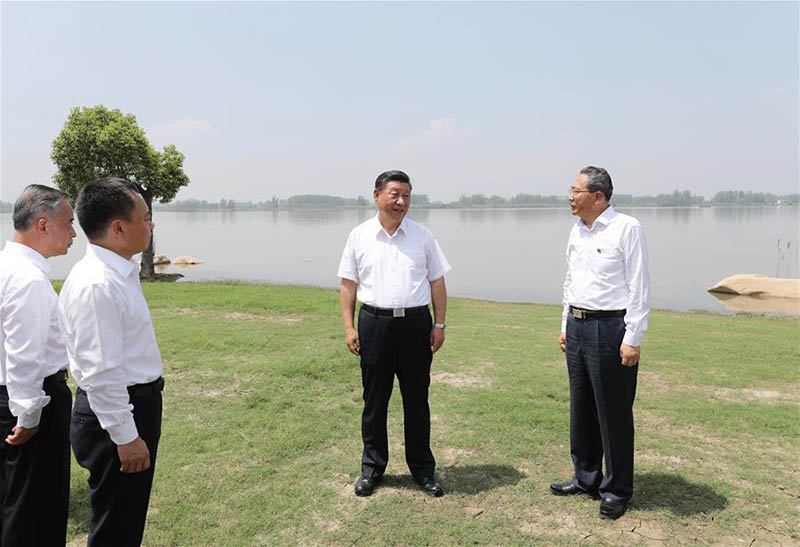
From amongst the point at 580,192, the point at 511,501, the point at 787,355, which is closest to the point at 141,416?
the point at 511,501

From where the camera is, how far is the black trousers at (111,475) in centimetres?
221

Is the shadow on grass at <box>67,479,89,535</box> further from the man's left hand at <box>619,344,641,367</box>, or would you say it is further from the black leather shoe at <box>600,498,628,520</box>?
the man's left hand at <box>619,344,641,367</box>

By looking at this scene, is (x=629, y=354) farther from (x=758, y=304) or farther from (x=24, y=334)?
(x=758, y=304)

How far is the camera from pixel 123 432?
6.92 feet

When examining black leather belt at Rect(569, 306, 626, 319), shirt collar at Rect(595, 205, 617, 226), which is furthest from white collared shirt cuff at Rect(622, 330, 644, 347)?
shirt collar at Rect(595, 205, 617, 226)

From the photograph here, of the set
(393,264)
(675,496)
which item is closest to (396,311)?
(393,264)

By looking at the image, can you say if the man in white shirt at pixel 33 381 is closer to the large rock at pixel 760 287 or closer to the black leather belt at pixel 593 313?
the black leather belt at pixel 593 313

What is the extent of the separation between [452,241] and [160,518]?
41.3 meters

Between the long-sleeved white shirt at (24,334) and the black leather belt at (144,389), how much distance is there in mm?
564

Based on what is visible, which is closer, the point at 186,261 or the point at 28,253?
the point at 28,253

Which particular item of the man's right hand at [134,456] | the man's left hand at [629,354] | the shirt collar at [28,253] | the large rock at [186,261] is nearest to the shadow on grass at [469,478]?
the man's left hand at [629,354]

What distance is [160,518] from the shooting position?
342 cm

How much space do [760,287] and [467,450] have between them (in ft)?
67.1

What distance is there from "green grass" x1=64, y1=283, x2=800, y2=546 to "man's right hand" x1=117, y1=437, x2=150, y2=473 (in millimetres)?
1254
